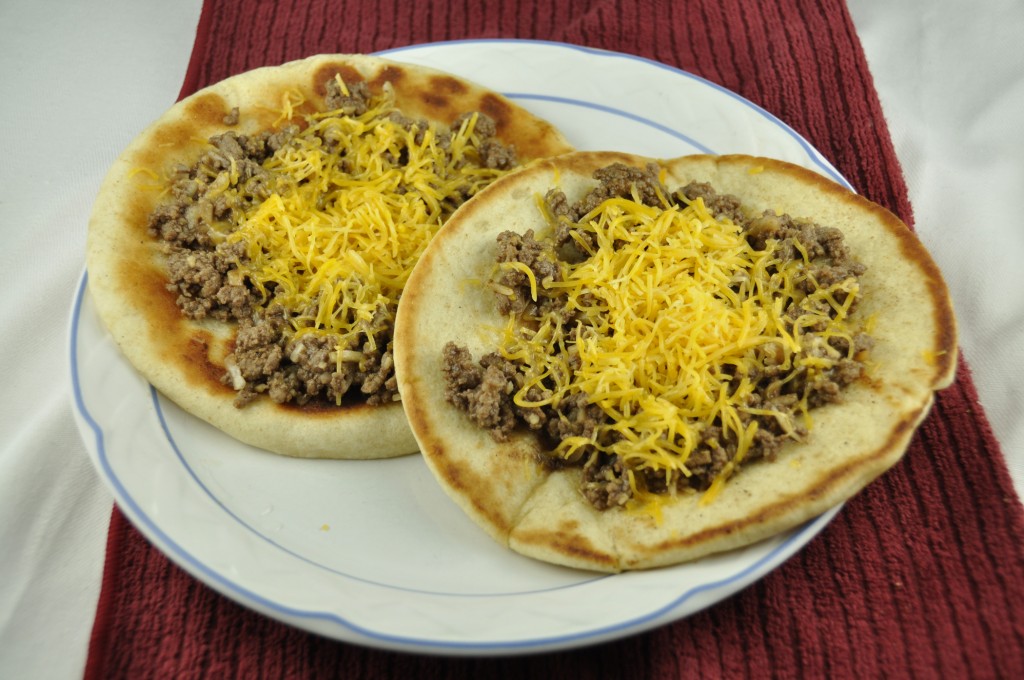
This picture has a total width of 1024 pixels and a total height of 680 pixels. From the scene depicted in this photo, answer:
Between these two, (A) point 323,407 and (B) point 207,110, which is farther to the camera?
(B) point 207,110

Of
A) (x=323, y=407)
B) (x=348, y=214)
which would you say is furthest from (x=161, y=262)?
(x=323, y=407)

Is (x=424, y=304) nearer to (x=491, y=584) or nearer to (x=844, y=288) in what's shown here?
(x=491, y=584)

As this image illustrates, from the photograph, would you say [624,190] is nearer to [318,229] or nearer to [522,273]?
[522,273]

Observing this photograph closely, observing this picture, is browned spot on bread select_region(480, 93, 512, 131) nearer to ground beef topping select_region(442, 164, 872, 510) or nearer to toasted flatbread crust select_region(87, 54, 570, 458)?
toasted flatbread crust select_region(87, 54, 570, 458)

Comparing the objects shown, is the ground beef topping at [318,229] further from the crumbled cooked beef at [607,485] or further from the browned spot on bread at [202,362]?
the crumbled cooked beef at [607,485]

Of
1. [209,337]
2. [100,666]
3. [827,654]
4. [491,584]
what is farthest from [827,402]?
[100,666]

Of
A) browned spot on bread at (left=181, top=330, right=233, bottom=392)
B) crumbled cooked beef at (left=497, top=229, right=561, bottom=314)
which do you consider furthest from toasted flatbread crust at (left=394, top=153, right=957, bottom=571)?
browned spot on bread at (left=181, top=330, right=233, bottom=392)

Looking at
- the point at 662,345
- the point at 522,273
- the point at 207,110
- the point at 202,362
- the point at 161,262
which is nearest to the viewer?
the point at 662,345
